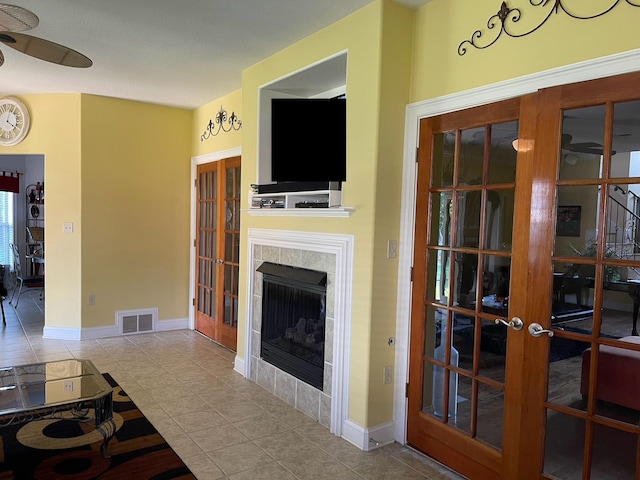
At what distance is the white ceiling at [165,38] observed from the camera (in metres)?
2.83

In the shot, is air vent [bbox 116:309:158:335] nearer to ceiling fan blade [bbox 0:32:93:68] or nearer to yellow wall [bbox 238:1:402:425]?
yellow wall [bbox 238:1:402:425]

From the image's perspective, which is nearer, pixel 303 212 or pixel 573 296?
pixel 573 296

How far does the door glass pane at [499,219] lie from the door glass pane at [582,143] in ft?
1.00

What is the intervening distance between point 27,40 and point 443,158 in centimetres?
224

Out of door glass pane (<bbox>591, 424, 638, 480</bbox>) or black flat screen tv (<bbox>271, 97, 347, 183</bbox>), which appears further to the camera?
black flat screen tv (<bbox>271, 97, 347, 183</bbox>)

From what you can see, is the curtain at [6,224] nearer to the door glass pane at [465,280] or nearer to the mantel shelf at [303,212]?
the mantel shelf at [303,212]

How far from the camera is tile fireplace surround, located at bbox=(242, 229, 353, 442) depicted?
9.63ft

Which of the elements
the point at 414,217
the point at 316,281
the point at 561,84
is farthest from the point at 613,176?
the point at 316,281

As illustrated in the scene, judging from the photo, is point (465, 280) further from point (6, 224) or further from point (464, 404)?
point (6, 224)

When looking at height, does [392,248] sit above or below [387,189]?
below

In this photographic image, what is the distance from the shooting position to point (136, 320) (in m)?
5.38

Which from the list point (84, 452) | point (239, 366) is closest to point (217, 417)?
point (84, 452)

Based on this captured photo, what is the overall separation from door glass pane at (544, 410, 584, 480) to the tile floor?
0.58m

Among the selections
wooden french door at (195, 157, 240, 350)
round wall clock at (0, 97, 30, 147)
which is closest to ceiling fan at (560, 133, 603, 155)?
wooden french door at (195, 157, 240, 350)
